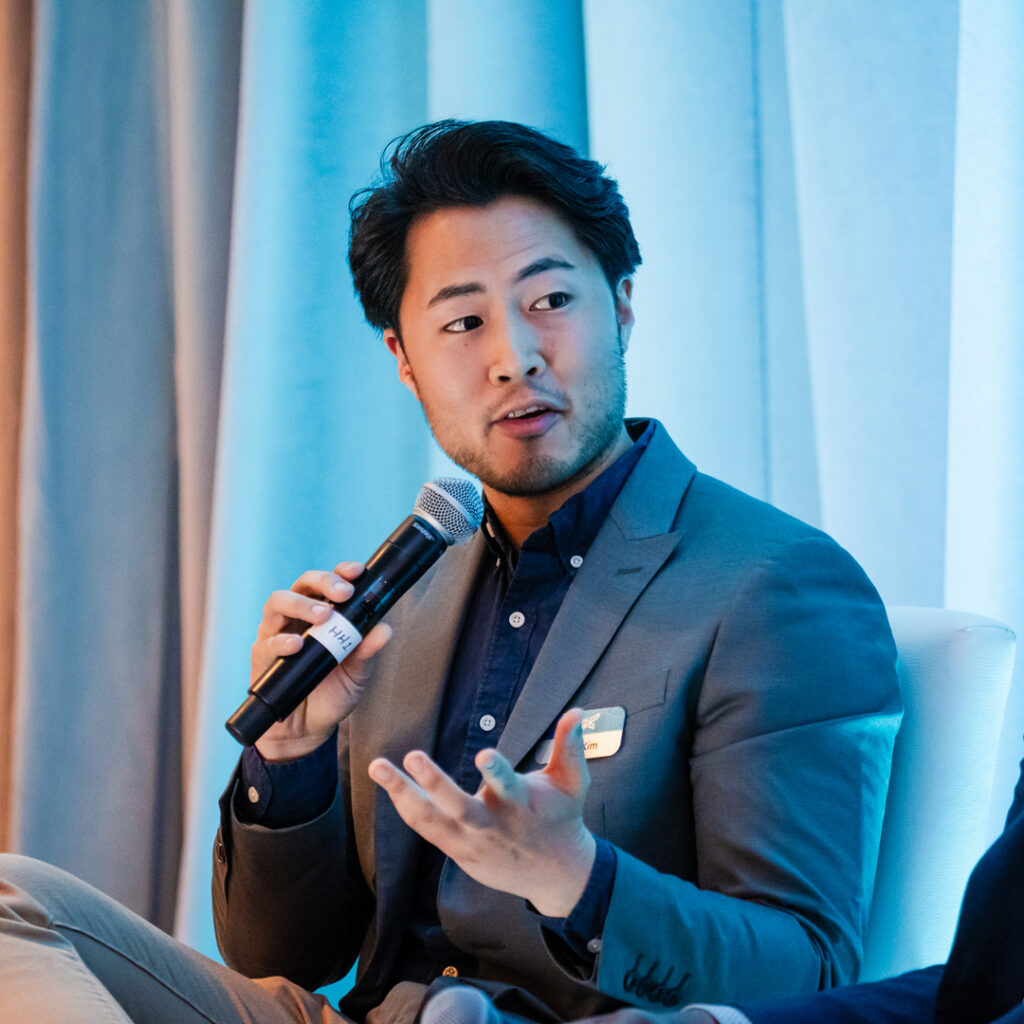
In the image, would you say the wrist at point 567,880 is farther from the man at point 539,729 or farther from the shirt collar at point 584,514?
the shirt collar at point 584,514

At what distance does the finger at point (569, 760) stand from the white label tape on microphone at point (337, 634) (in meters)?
0.35

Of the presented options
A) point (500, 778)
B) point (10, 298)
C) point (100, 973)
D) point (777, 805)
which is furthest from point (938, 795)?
point (10, 298)

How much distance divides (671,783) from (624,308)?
0.66m

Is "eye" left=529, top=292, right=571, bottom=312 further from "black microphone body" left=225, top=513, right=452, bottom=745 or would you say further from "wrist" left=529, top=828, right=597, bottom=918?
"wrist" left=529, top=828, right=597, bottom=918

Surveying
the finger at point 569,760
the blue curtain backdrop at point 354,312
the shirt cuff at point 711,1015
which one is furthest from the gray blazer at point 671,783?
the blue curtain backdrop at point 354,312

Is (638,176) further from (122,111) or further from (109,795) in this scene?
(109,795)

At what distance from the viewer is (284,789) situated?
132cm

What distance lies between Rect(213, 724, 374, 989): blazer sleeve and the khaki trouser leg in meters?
0.09

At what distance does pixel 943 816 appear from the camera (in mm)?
1124

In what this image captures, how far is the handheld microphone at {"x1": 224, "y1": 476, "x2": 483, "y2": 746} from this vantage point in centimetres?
112

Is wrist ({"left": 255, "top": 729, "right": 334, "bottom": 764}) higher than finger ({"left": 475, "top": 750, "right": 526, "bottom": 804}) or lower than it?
lower

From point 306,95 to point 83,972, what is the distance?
1576 millimetres

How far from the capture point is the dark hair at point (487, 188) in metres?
1.45

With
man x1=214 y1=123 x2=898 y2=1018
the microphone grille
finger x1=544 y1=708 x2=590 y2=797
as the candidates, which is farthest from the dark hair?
finger x1=544 y1=708 x2=590 y2=797
